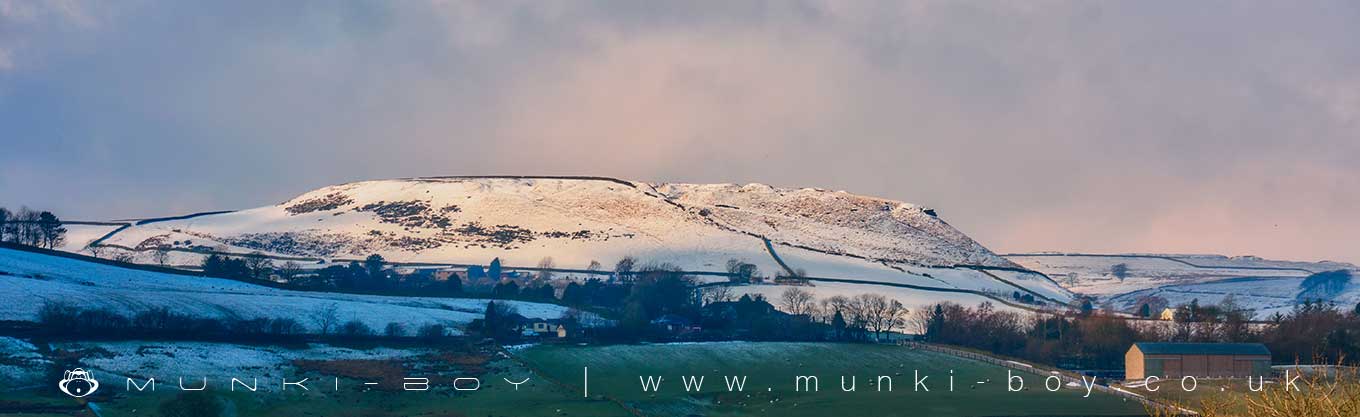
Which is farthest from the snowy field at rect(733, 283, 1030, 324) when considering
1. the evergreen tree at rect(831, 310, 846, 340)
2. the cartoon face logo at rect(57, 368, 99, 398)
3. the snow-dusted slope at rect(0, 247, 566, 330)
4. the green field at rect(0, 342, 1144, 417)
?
the cartoon face logo at rect(57, 368, 99, 398)

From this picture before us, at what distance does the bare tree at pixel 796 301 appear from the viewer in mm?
163075

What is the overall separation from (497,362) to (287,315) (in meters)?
25.6

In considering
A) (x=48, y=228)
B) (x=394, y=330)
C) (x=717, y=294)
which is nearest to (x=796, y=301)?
(x=717, y=294)

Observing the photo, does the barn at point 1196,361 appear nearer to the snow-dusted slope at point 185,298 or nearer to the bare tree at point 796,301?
the bare tree at point 796,301

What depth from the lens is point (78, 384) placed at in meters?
82.7

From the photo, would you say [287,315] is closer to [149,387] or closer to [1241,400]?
[149,387]

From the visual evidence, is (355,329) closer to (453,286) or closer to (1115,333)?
(453,286)

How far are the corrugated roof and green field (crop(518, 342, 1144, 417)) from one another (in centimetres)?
1223

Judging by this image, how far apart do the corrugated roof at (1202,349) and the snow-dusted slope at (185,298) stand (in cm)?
5641

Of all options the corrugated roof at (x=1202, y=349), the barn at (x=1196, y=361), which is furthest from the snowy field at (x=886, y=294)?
the barn at (x=1196, y=361)

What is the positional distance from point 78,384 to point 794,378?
49841 millimetres

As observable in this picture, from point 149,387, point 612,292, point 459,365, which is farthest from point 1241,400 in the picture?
point 612,292

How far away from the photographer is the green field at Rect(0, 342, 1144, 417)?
82.8 meters

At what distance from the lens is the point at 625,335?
418ft
